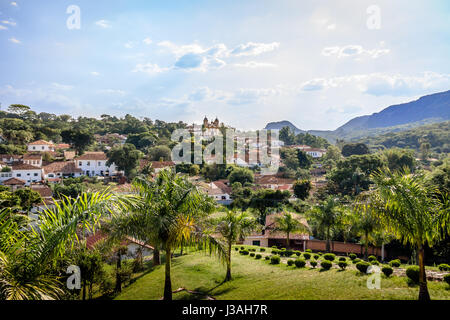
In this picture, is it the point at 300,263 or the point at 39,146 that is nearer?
the point at 300,263

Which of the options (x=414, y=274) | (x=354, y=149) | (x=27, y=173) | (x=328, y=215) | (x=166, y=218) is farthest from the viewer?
(x=354, y=149)

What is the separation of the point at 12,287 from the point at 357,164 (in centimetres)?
5259

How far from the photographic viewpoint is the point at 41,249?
4223 millimetres

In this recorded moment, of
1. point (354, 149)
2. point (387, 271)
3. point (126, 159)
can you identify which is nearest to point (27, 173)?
point (126, 159)

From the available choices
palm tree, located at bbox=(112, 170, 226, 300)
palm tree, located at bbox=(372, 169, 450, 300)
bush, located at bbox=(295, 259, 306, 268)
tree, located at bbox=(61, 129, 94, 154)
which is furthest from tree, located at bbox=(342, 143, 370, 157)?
palm tree, located at bbox=(112, 170, 226, 300)

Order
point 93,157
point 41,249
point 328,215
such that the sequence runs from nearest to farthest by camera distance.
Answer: point 41,249, point 328,215, point 93,157

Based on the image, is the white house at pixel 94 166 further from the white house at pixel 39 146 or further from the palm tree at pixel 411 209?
the palm tree at pixel 411 209

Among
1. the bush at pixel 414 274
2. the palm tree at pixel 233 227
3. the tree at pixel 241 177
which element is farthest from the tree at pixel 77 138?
the bush at pixel 414 274

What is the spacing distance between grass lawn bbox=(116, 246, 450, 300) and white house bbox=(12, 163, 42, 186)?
38.5m

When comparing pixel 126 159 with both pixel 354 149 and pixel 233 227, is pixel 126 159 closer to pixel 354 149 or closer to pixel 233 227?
pixel 233 227

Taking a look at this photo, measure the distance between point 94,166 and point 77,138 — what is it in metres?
12.6
